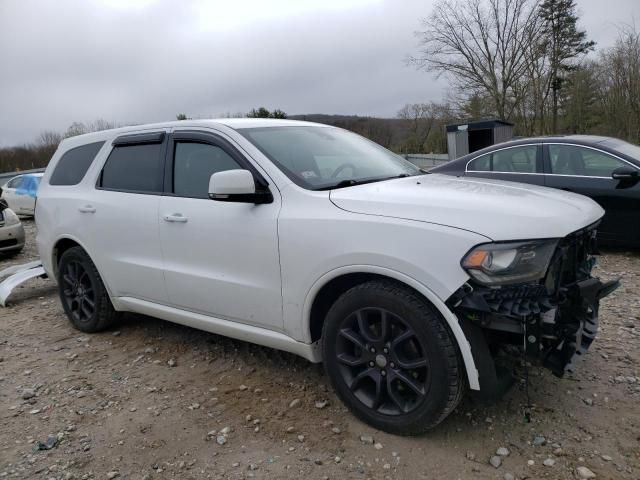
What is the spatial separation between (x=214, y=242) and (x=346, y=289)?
0.92m

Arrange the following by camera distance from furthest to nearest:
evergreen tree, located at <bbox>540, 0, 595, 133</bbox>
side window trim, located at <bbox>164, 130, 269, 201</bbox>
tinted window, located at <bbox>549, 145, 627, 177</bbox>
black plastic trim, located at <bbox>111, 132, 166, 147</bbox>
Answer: evergreen tree, located at <bbox>540, 0, 595, 133</bbox> < tinted window, located at <bbox>549, 145, 627, 177</bbox> < black plastic trim, located at <bbox>111, 132, 166, 147</bbox> < side window trim, located at <bbox>164, 130, 269, 201</bbox>

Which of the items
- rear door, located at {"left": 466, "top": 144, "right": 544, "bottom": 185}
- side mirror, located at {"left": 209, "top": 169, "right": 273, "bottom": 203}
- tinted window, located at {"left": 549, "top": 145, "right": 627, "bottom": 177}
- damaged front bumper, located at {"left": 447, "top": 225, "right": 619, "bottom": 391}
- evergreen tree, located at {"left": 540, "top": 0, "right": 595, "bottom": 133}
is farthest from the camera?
evergreen tree, located at {"left": 540, "top": 0, "right": 595, "bottom": 133}

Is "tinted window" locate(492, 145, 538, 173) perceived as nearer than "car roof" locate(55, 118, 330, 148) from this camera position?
No

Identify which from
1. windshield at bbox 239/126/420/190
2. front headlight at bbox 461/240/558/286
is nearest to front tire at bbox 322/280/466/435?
front headlight at bbox 461/240/558/286

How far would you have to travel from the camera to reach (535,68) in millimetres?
28516

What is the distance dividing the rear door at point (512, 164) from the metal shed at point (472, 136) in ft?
35.8

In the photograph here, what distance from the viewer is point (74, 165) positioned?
4.55m

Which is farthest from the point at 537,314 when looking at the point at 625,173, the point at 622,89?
the point at 622,89

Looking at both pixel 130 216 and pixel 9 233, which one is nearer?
pixel 130 216

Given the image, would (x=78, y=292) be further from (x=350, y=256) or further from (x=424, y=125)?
(x=424, y=125)

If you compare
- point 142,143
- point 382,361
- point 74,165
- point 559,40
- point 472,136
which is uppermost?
point 559,40

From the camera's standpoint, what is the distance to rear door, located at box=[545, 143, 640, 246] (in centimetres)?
568

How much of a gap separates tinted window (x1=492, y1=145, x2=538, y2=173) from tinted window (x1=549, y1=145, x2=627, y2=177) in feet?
0.74

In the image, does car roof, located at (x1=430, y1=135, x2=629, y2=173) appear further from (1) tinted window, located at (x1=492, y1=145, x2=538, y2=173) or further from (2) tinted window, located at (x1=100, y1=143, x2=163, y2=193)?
(2) tinted window, located at (x1=100, y1=143, x2=163, y2=193)
